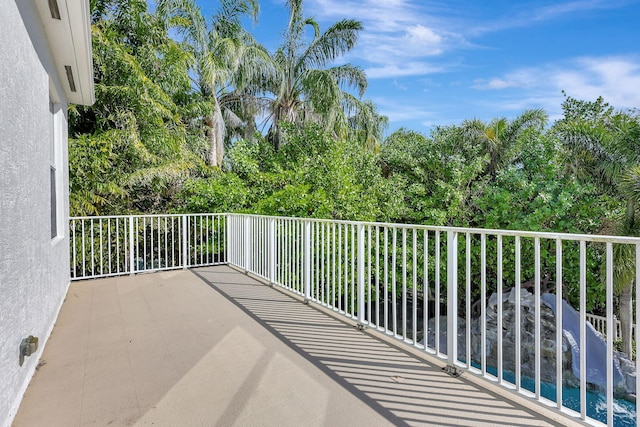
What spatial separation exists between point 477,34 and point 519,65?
3692mm

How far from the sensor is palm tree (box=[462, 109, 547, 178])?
11273 mm

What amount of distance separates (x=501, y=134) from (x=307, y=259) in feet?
32.5

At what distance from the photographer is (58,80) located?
4.06 m

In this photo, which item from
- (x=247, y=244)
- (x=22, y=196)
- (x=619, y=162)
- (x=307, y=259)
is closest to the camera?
(x=22, y=196)

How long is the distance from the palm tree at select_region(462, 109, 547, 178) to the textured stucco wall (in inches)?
435

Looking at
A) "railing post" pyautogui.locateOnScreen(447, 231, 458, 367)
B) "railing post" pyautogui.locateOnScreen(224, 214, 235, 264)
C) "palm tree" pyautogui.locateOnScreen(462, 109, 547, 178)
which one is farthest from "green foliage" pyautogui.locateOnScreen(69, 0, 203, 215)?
"palm tree" pyautogui.locateOnScreen(462, 109, 547, 178)

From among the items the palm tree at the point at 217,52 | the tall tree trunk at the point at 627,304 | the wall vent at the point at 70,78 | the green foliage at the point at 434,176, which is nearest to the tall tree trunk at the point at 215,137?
the palm tree at the point at 217,52

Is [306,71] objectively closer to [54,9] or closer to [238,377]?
[54,9]

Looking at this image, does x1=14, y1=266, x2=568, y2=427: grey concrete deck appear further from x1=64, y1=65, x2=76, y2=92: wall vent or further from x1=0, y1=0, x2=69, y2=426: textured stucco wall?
x1=64, y1=65, x2=76, y2=92: wall vent

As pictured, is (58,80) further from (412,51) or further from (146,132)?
(412,51)

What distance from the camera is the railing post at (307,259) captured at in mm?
4152

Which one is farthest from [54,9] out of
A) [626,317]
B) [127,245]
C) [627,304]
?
[626,317]

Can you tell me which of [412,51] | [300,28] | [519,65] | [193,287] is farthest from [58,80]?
[519,65]

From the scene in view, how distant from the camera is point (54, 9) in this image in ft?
9.61
